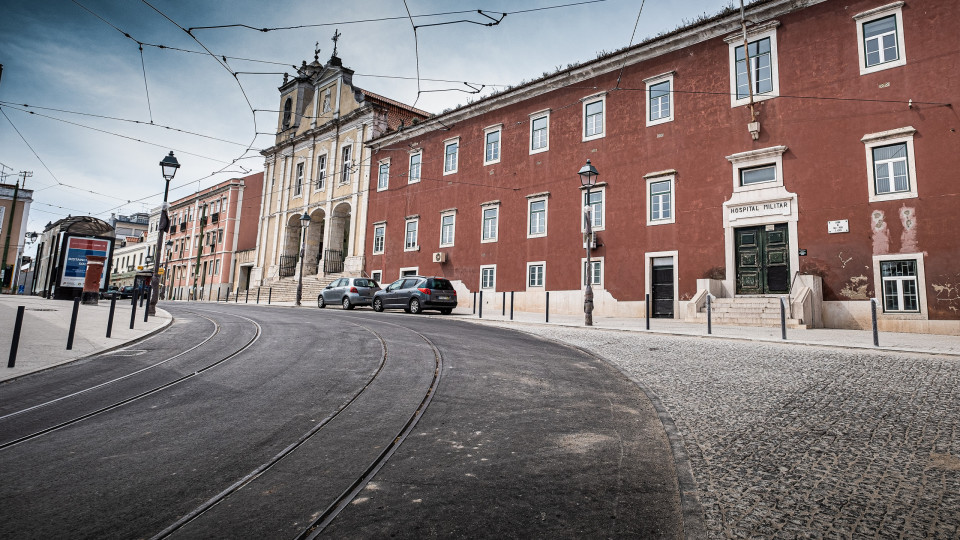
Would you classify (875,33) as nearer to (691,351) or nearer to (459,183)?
(691,351)

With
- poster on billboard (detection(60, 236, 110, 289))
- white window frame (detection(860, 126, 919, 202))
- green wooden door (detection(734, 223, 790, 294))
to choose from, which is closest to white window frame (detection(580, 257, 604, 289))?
green wooden door (detection(734, 223, 790, 294))

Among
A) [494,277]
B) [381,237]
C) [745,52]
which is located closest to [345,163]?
[381,237]

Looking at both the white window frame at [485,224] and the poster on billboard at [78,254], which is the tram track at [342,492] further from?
the poster on billboard at [78,254]

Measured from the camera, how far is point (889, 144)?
14.2 metres

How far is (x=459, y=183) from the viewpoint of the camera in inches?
1005

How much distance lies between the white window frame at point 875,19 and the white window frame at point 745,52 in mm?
2202

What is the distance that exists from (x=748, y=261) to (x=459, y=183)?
14.4 metres

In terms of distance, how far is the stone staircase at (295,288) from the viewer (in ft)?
99.0

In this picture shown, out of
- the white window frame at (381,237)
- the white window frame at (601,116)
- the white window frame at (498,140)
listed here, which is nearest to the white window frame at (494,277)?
the white window frame at (498,140)

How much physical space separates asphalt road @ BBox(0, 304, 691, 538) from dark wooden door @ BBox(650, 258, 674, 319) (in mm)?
12210

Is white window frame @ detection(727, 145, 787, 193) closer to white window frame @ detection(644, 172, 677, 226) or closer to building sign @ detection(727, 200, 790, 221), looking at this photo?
building sign @ detection(727, 200, 790, 221)

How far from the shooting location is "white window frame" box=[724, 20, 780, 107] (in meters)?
16.4

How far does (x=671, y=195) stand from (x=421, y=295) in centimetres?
1036

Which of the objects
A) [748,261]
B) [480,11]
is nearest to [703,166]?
[748,261]
